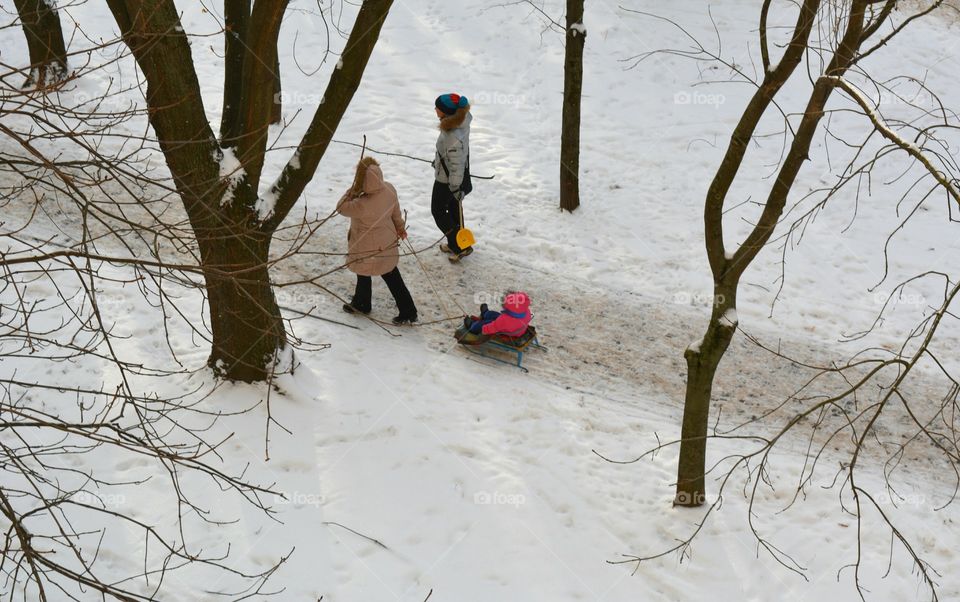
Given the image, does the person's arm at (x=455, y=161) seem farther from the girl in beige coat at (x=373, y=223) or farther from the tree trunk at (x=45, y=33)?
the tree trunk at (x=45, y=33)

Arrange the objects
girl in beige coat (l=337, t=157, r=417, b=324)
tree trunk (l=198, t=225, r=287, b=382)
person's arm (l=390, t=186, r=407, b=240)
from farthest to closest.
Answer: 1. person's arm (l=390, t=186, r=407, b=240)
2. girl in beige coat (l=337, t=157, r=417, b=324)
3. tree trunk (l=198, t=225, r=287, b=382)

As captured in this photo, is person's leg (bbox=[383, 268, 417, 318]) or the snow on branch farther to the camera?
person's leg (bbox=[383, 268, 417, 318])

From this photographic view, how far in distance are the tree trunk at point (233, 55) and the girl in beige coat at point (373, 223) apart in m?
1.34

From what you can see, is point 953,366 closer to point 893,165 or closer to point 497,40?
point 893,165

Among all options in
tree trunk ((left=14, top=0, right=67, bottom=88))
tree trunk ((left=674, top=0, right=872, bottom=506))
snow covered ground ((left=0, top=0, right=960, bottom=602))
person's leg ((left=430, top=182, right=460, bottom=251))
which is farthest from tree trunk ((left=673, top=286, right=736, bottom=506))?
tree trunk ((left=14, top=0, right=67, bottom=88))

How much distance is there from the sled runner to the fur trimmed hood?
2.17m

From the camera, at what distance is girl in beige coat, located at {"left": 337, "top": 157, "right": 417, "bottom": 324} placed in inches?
309

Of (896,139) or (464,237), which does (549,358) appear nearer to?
(464,237)

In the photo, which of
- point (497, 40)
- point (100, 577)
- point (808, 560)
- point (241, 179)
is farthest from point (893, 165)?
point (100, 577)

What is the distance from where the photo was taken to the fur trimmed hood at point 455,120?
8867 millimetres

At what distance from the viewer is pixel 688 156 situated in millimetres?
12188

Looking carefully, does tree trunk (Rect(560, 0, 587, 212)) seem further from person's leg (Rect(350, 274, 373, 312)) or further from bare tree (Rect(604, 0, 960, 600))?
person's leg (Rect(350, 274, 373, 312))

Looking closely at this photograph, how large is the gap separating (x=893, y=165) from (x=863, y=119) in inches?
47.5

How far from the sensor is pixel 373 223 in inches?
313
